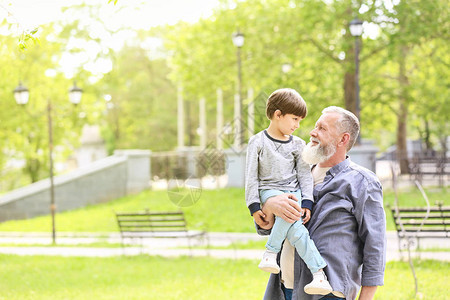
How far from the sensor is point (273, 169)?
3.54m

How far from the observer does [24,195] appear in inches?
881

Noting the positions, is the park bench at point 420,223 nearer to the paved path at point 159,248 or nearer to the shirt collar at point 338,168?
the paved path at point 159,248

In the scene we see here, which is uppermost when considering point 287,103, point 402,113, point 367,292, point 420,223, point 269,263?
point 287,103

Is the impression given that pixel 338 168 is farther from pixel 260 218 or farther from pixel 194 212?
pixel 194 212

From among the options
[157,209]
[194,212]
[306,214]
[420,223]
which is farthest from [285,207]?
[157,209]

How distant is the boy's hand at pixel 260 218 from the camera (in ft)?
11.6

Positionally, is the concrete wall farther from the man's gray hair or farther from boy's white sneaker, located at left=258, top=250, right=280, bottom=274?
the man's gray hair

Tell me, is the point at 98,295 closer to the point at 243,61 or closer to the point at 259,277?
the point at 259,277

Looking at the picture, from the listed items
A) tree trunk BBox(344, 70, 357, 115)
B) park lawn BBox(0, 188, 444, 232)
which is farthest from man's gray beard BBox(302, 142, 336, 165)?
tree trunk BBox(344, 70, 357, 115)

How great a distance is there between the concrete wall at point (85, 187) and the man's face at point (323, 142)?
2038cm

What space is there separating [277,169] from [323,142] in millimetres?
300

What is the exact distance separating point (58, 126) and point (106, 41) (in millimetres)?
5649

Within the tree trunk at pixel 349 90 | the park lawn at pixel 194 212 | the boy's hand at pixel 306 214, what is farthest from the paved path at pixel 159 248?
the tree trunk at pixel 349 90

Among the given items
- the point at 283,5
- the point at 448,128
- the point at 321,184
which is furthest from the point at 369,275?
the point at 448,128
